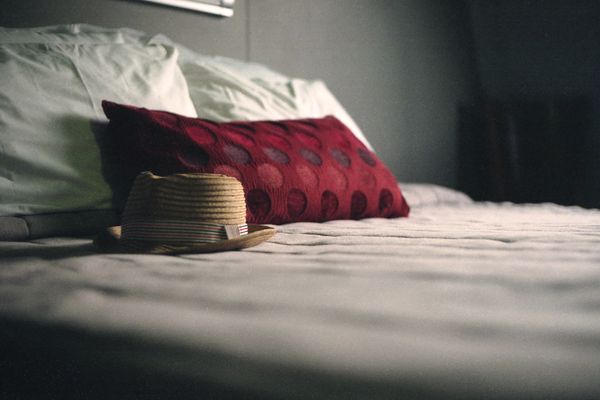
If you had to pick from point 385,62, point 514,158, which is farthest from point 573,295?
point 514,158

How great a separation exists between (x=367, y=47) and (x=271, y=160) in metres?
1.70

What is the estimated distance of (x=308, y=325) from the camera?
41cm

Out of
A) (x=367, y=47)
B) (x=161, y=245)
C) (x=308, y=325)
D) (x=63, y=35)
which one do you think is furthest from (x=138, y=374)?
(x=367, y=47)

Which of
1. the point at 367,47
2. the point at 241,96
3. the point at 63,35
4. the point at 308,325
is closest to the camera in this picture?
the point at 308,325

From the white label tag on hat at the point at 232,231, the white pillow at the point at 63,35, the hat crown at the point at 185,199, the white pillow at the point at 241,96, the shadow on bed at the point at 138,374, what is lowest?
the shadow on bed at the point at 138,374

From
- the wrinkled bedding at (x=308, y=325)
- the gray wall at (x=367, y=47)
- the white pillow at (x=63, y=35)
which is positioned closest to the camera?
the wrinkled bedding at (x=308, y=325)

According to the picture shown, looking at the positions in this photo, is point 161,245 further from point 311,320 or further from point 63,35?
point 63,35

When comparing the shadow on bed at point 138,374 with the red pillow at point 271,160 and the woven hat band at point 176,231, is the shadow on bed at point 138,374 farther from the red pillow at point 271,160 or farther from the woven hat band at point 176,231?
the red pillow at point 271,160

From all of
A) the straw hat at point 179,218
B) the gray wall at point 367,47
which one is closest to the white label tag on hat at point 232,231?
the straw hat at point 179,218

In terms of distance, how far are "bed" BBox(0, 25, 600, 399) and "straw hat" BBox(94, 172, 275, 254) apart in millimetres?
23

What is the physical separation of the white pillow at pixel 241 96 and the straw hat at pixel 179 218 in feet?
1.87

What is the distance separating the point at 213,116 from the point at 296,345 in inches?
40.0

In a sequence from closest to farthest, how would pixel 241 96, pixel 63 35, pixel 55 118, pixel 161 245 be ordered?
pixel 161 245 → pixel 55 118 → pixel 63 35 → pixel 241 96

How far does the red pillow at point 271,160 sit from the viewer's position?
39.3 inches
